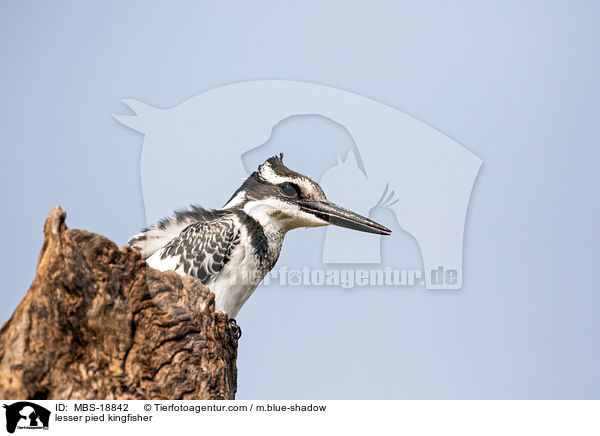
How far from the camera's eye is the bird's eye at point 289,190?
3.40m

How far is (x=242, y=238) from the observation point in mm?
3227

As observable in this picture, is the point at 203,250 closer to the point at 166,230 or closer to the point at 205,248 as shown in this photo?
the point at 205,248

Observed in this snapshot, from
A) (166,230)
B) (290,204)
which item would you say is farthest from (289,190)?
(166,230)

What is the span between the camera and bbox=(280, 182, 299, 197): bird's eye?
3.40m

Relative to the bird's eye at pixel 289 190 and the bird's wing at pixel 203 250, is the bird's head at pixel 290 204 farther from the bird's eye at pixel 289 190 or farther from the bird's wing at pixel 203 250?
the bird's wing at pixel 203 250

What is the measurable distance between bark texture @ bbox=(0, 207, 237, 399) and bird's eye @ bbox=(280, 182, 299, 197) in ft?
3.92

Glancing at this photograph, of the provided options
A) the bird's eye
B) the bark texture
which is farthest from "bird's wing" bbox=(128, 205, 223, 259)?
the bark texture
